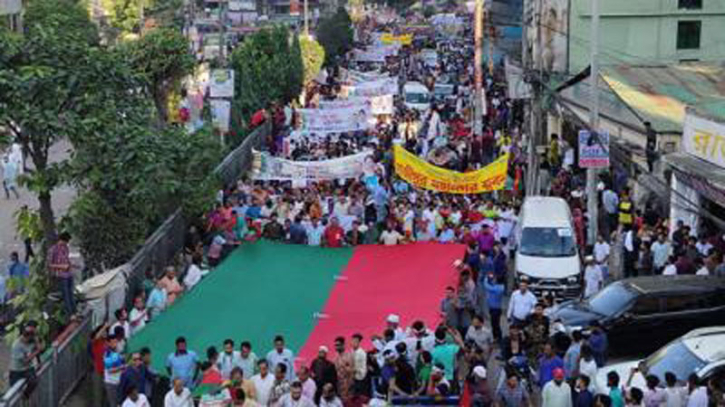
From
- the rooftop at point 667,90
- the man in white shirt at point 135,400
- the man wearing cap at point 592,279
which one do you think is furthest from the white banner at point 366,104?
the man in white shirt at point 135,400

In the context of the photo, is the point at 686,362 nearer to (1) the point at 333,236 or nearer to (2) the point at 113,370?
(2) the point at 113,370

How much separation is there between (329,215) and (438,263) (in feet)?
16.7

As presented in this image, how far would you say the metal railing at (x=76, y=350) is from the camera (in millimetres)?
15633

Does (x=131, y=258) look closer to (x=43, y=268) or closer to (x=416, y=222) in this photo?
(x=43, y=268)

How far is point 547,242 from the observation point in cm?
2258

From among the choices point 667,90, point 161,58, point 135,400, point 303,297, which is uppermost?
point 161,58

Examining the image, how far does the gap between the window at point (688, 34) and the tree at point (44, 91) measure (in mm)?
38265

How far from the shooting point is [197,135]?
24859 mm

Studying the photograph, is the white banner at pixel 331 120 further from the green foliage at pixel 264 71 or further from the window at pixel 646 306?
the window at pixel 646 306

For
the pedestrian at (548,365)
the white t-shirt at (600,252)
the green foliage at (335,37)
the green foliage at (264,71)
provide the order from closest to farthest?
the pedestrian at (548,365) → the white t-shirt at (600,252) → the green foliage at (264,71) → the green foliage at (335,37)

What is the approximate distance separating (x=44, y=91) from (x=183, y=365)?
16.0 feet

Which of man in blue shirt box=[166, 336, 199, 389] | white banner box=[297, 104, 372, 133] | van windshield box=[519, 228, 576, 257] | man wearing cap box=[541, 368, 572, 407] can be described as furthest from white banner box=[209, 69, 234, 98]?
man wearing cap box=[541, 368, 572, 407]

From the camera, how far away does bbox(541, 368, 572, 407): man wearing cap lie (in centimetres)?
1451

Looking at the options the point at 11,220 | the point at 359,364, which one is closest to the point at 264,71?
the point at 11,220
